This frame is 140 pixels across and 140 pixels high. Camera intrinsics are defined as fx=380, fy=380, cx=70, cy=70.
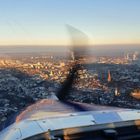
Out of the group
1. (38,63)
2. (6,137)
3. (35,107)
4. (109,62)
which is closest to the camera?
(6,137)

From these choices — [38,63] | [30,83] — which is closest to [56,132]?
[30,83]

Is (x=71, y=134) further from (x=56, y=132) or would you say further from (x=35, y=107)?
(x=35, y=107)

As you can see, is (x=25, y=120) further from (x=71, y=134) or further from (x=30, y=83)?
(x=30, y=83)

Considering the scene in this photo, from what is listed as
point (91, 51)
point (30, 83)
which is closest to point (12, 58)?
point (30, 83)

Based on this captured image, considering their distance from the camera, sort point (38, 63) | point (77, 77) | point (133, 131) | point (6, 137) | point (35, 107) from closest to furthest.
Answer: point (6, 137)
point (133, 131)
point (35, 107)
point (77, 77)
point (38, 63)

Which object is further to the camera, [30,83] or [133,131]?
[30,83]

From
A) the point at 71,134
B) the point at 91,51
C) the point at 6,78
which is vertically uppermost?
the point at 91,51

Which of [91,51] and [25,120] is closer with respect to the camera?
[25,120]

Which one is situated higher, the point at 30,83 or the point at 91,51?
the point at 91,51

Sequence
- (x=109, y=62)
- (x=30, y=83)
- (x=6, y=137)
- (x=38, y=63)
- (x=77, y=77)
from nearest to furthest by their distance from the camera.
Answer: (x=6, y=137) → (x=77, y=77) → (x=30, y=83) → (x=109, y=62) → (x=38, y=63)
